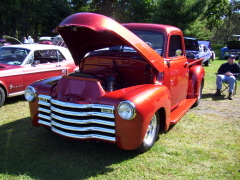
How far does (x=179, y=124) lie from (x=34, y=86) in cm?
293

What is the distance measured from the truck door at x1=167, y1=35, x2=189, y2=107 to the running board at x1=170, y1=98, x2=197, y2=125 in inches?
5.3

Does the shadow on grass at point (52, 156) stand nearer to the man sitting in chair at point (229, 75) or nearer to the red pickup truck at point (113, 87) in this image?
the red pickup truck at point (113, 87)

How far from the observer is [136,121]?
3115 millimetres

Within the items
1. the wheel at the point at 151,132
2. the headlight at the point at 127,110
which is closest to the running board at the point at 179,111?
the wheel at the point at 151,132

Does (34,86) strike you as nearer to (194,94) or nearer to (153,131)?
(153,131)

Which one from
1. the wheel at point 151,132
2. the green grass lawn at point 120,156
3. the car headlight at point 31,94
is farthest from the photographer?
the car headlight at point 31,94

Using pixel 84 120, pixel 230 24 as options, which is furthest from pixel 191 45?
pixel 230 24

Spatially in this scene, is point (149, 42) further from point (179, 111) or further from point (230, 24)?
point (230, 24)

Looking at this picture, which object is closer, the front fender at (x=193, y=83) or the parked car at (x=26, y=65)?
the front fender at (x=193, y=83)

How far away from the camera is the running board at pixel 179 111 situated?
4241mm

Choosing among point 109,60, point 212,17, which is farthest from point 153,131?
point 212,17

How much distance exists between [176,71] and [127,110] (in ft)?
6.59

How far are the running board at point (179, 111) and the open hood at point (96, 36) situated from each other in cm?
91

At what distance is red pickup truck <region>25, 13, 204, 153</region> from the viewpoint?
10.4ft
